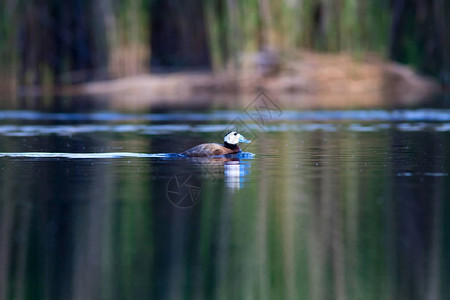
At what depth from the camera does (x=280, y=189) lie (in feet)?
27.7

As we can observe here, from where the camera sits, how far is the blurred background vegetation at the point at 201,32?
2694 centimetres

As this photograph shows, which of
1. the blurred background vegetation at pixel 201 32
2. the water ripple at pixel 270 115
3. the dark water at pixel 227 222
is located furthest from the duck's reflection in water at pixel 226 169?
the blurred background vegetation at pixel 201 32

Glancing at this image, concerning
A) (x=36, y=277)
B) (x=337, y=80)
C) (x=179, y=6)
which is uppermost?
(x=179, y=6)

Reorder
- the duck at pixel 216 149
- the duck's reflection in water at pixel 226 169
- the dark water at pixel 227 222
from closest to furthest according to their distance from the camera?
1. the dark water at pixel 227 222
2. the duck's reflection in water at pixel 226 169
3. the duck at pixel 216 149

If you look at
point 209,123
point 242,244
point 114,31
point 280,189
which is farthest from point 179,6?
point 242,244

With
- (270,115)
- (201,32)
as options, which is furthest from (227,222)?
(201,32)

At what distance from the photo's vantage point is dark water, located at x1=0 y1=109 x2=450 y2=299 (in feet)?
17.5

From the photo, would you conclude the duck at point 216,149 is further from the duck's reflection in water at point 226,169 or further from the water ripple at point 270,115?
the water ripple at point 270,115

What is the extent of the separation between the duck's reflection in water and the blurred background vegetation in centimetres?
1541

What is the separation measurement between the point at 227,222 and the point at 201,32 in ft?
83.0

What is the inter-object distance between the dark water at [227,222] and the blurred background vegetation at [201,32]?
566 inches

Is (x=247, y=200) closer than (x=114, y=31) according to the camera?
Yes

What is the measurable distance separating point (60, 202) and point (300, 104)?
1513 cm

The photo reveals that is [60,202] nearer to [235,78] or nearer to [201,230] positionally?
[201,230]
